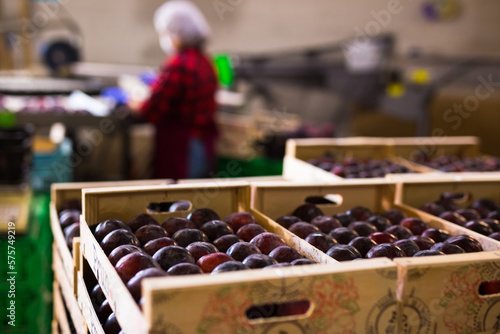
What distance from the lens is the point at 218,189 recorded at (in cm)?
153

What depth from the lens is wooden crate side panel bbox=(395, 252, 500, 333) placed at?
A: 0.99 m

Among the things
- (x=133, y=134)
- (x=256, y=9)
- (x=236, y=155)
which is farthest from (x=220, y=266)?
(x=256, y=9)

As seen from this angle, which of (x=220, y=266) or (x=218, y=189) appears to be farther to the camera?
(x=218, y=189)

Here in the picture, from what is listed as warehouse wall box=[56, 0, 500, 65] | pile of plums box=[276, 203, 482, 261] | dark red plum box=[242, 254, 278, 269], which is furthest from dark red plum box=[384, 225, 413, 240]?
warehouse wall box=[56, 0, 500, 65]

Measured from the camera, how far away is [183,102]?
384 cm

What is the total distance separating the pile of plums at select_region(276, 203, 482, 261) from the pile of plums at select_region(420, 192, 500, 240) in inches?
4.1

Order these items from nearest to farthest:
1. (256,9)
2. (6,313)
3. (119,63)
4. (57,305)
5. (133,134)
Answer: (57,305) < (6,313) < (133,134) < (119,63) < (256,9)

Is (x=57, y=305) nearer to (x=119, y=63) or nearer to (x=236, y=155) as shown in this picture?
(x=236, y=155)

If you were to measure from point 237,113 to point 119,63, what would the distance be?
242 centimetres

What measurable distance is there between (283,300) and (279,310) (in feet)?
0.26

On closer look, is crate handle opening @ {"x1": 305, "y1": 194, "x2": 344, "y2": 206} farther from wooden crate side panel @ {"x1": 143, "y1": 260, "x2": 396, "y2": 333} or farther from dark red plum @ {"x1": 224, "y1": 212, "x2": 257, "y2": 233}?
wooden crate side panel @ {"x1": 143, "y1": 260, "x2": 396, "y2": 333}

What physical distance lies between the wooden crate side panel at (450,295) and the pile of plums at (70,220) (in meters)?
0.88

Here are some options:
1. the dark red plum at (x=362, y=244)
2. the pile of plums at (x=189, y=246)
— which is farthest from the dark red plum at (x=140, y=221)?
the dark red plum at (x=362, y=244)

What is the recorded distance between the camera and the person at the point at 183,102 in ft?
12.4
